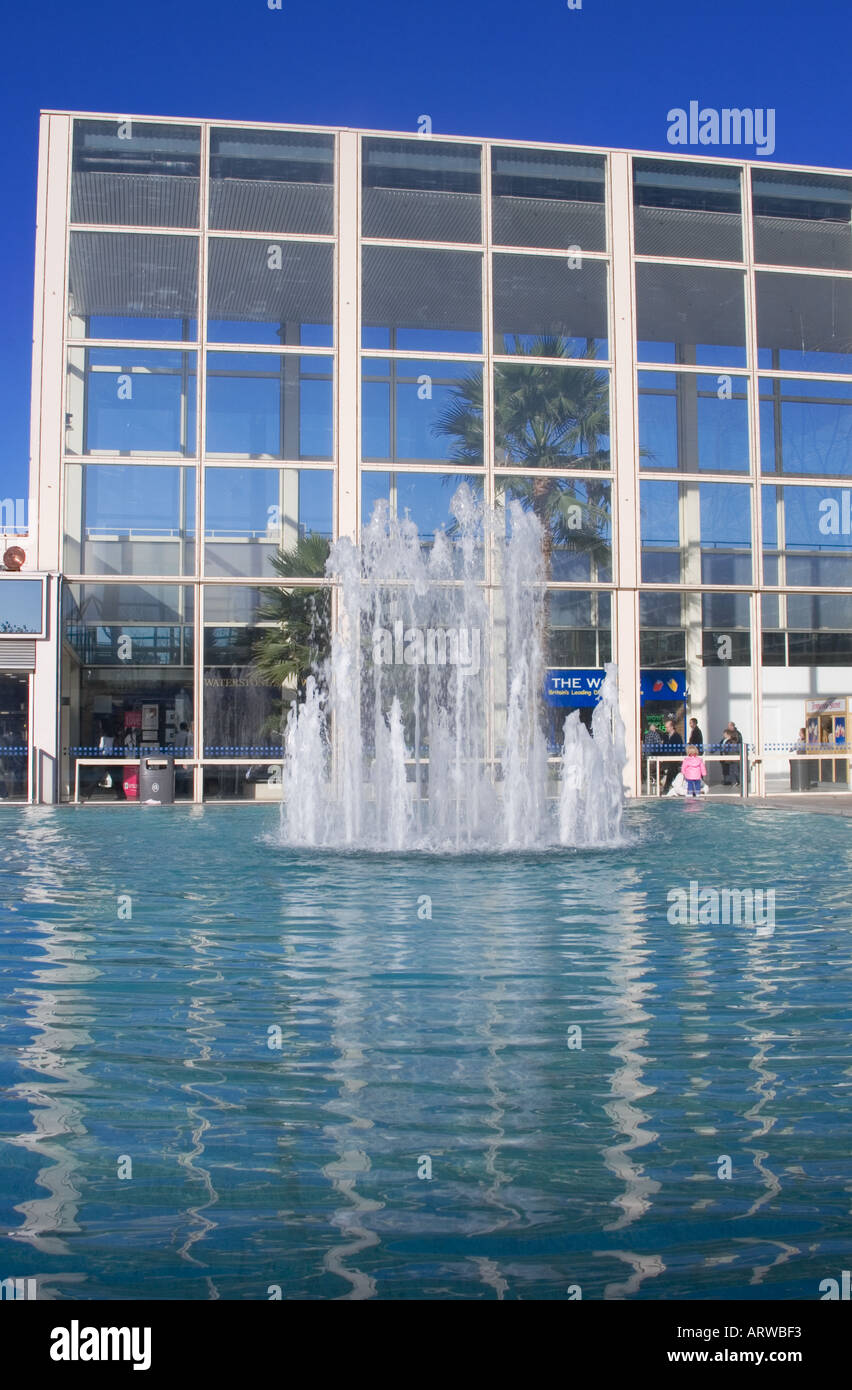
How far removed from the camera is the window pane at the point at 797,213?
22484 mm

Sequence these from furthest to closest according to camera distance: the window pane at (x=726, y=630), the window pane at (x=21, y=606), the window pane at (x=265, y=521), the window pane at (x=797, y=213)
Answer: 1. the window pane at (x=797, y=213)
2. the window pane at (x=726, y=630)
3. the window pane at (x=265, y=521)
4. the window pane at (x=21, y=606)

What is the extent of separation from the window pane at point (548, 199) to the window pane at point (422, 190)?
442mm

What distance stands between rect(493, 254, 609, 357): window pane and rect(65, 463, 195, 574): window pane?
20.3 ft

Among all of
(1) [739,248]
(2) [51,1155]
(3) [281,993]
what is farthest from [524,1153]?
(1) [739,248]

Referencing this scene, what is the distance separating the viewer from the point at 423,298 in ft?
70.8

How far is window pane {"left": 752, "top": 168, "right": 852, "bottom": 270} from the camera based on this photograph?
22484 mm

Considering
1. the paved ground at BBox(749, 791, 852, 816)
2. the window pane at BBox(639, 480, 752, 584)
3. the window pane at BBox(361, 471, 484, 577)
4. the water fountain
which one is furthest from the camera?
the window pane at BBox(639, 480, 752, 584)

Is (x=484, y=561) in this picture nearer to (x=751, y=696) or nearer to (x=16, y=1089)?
(x=751, y=696)

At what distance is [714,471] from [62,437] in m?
11.1

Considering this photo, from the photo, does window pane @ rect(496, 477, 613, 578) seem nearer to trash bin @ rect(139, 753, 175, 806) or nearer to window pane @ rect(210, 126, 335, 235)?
window pane @ rect(210, 126, 335, 235)

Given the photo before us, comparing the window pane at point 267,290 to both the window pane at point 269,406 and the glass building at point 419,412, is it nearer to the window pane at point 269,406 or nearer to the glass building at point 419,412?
the glass building at point 419,412

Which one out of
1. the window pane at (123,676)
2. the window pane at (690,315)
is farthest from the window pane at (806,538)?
the window pane at (123,676)

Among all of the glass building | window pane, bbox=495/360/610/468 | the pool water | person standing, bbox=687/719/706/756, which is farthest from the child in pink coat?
the pool water

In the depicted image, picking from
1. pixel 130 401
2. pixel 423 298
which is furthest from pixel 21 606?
pixel 423 298
